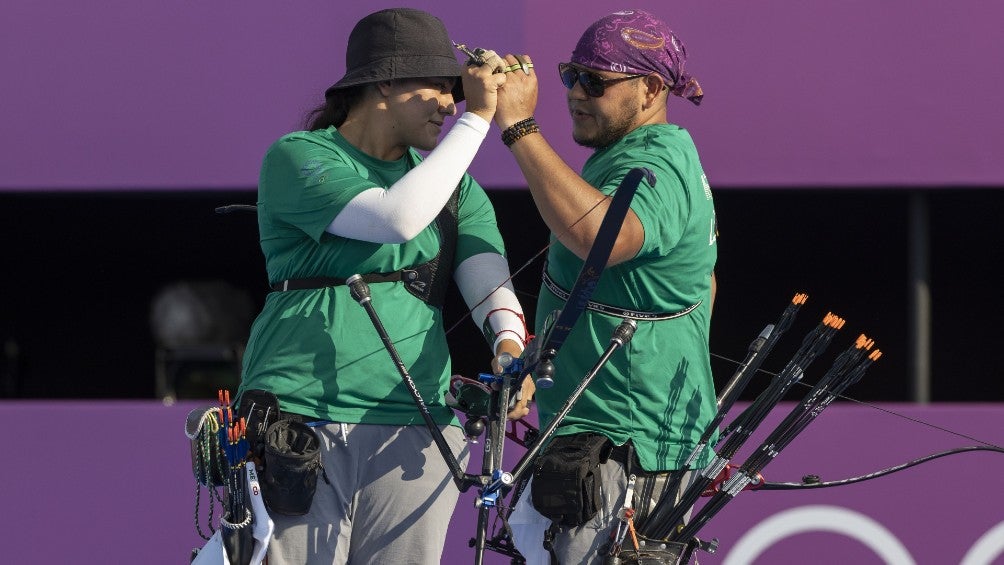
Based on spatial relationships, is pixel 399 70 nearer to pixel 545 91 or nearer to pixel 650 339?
pixel 650 339

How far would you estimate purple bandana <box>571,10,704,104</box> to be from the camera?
9.54 ft

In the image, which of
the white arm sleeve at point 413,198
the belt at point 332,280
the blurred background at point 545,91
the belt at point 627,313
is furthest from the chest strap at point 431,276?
the blurred background at point 545,91

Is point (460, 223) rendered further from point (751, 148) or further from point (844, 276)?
point (844, 276)

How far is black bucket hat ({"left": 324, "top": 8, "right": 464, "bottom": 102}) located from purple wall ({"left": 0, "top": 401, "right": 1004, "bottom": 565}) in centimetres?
208

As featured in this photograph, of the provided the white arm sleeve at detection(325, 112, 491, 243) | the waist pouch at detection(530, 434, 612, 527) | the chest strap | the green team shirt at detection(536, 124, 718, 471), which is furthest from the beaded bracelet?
the waist pouch at detection(530, 434, 612, 527)

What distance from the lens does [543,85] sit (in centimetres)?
498

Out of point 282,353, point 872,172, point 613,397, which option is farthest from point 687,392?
point 872,172

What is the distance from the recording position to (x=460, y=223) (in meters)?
3.05

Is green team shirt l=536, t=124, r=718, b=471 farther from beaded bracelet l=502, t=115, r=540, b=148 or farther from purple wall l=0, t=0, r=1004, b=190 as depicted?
purple wall l=0, t=0, r=1004, b=190

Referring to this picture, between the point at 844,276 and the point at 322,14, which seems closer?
the point at 322,14

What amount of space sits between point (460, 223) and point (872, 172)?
232 cm

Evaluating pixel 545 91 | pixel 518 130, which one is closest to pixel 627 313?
pixel 518 130

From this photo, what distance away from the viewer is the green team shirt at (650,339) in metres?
2.81

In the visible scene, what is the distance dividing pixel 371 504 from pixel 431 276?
46 centimetres
